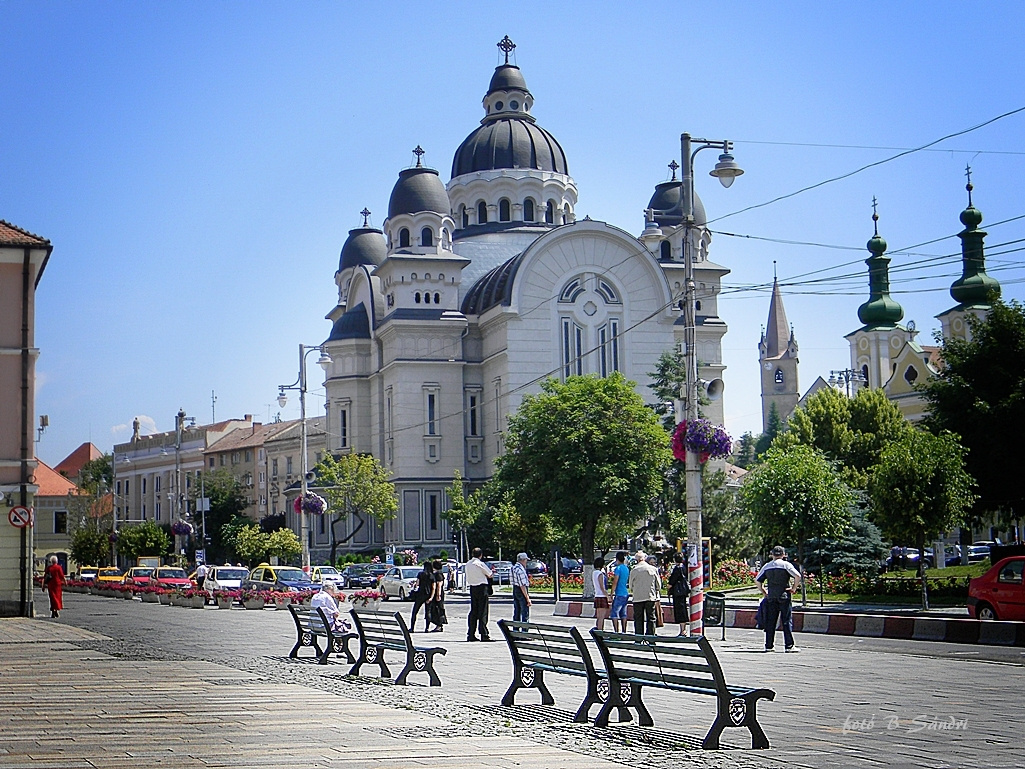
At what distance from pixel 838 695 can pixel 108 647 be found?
13.1 m

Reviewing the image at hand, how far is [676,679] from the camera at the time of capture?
10.8 meters

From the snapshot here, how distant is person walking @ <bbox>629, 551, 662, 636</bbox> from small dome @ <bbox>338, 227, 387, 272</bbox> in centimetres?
7394

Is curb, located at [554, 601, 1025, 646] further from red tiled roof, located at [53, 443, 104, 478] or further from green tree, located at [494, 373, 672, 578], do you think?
red tiled roof, located at [53, 443, 104, 478]

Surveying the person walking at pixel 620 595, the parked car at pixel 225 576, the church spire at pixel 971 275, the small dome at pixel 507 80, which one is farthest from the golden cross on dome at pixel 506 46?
the person walking at pixel 620 595

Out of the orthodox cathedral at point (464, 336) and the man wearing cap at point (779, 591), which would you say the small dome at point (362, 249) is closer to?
the orthodox cathedral at point (464, 336)

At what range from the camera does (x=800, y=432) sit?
7212cm

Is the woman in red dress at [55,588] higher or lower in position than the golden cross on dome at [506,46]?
lower

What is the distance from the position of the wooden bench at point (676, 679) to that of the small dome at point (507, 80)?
82157 millimetres

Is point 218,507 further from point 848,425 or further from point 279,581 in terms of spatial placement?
point 279,581

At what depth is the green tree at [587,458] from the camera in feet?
157

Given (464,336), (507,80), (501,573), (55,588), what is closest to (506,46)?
(507,80)

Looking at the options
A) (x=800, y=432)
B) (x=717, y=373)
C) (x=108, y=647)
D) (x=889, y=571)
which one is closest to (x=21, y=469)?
(x=108, y=647)

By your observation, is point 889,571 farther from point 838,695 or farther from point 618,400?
point 838,695

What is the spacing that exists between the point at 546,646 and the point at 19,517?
868 inches
